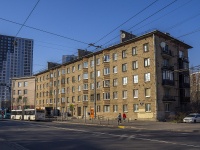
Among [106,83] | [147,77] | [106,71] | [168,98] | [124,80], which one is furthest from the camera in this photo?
[106,71]

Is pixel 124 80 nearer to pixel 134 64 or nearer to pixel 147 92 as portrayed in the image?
pixel 134 64

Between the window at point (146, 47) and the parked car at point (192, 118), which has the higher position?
the window at point (146, 47)

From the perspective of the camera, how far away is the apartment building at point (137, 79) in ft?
149

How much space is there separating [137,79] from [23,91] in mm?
59456

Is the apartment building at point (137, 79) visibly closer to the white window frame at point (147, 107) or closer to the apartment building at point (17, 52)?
the white window frame at point (147, 107)

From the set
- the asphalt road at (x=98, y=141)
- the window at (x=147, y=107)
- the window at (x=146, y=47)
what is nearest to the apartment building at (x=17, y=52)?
the asphalt road at (x=98, y=141)

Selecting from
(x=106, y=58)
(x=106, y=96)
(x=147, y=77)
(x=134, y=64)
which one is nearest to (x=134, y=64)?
(x=134, y=64)

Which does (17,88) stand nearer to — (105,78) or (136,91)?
(105,78)

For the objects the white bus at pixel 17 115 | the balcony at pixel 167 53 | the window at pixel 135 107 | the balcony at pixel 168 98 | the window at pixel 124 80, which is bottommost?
the white bus at pixel 17 115

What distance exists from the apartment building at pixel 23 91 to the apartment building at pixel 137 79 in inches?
1380

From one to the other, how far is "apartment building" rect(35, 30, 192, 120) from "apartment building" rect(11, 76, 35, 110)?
1380 inches

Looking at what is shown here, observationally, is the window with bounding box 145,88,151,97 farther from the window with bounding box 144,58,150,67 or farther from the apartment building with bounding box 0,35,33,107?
the apartment building with bounding box 0,35,33,107

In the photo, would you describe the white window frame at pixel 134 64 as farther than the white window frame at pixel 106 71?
No

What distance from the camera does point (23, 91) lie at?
97562 millimetres
